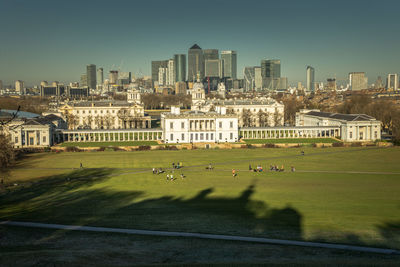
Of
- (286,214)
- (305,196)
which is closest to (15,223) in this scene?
(286,214)

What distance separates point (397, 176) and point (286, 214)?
2473cm

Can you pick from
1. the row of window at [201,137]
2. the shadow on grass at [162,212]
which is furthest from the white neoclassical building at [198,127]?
the shadow on grass at [162,212]

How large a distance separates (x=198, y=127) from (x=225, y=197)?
188ft

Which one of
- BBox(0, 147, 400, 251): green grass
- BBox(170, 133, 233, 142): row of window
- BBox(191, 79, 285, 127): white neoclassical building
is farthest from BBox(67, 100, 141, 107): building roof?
BBox(0, 147, 400, 251): green grass

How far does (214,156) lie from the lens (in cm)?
7475

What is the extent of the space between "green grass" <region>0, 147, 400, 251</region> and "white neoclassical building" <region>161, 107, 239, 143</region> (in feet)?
89.9

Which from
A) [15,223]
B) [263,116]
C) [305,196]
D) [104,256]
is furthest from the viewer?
[263,116]

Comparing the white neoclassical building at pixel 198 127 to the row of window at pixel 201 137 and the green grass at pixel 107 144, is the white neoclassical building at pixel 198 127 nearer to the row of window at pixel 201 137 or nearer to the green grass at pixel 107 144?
the row of window at pixel 201 137

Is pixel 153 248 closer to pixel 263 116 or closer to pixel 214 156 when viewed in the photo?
pixel 214 156

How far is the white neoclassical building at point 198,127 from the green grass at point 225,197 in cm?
2740

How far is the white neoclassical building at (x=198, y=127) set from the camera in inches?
3858

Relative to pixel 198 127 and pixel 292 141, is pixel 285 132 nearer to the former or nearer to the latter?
pixel 292 141

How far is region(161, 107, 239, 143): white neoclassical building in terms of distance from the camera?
322 feet

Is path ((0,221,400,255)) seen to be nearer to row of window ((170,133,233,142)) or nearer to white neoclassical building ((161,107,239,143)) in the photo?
white neoclassical building ((161,107,239,143))
